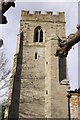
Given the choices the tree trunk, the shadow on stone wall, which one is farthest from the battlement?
the tree trunk

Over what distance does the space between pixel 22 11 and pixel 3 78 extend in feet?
35.4

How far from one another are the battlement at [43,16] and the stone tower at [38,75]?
134 millimetres

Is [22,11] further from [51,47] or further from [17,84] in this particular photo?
[17,84]

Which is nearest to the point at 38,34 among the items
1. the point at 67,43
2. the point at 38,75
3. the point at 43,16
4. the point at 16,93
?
the point at 43,16

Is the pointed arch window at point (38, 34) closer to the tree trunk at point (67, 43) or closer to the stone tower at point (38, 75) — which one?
the stone tower at point (38, 75)

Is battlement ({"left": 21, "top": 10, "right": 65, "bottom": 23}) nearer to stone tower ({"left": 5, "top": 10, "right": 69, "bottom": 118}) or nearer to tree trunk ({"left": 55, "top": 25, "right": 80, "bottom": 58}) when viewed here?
stone tower ({"left": 5, "top": 10, "right": 69, "bottom": 118})

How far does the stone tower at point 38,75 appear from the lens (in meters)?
14.7

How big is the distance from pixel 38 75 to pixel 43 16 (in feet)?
29.4

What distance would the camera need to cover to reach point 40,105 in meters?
15.4

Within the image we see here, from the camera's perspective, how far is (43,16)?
21.9 meters

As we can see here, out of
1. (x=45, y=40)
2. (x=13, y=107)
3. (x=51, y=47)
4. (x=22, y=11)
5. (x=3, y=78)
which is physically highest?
(x=22, y=11)

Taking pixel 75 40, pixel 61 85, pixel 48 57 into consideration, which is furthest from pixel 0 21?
pixel 48 57

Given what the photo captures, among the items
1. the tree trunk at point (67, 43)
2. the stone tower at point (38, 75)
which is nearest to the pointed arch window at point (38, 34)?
the stone tower at point (38, 75)

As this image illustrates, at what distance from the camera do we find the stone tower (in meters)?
14.7
